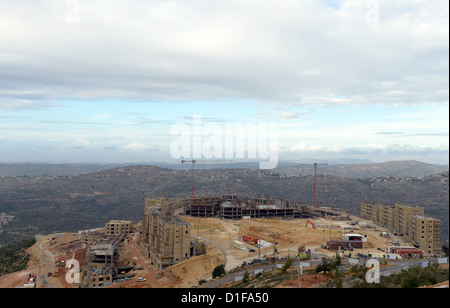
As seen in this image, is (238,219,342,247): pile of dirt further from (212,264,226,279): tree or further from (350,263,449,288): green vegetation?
(350,263,449,288): green vegetation

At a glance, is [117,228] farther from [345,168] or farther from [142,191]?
[345,168]

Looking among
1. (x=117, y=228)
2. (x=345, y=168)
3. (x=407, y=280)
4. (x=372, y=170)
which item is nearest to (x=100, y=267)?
(x=117, y=228)

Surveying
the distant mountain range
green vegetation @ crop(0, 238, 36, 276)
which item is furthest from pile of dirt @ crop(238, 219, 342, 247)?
the distant mountain range

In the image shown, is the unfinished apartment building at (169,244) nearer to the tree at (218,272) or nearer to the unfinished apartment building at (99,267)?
the unfinished apartment building at (99,267)

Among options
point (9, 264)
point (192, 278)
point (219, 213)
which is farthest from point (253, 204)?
point (9, 264)

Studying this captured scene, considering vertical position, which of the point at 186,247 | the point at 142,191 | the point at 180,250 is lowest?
the point at 142,191
